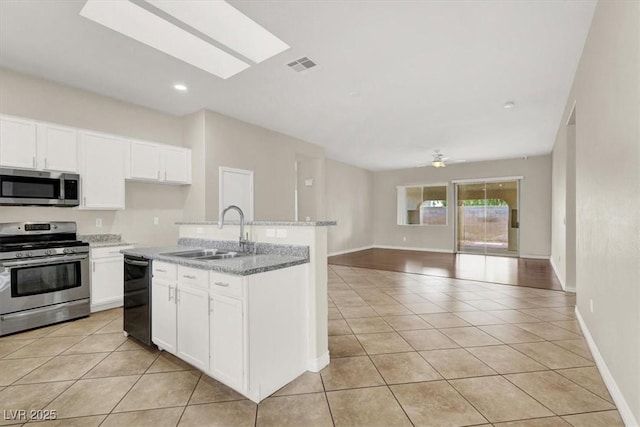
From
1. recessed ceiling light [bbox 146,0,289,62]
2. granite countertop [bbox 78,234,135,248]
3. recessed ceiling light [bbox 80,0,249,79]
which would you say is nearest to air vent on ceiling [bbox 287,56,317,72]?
recessed ceiling light [bbox 146,0,289,62]

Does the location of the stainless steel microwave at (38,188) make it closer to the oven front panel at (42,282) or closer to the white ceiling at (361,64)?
the oven front panel at (42,282)

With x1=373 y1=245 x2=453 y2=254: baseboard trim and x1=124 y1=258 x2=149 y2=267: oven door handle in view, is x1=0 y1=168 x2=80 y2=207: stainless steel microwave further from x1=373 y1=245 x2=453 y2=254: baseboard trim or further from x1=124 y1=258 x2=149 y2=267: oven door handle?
x1=373 y1=245 x2=453 y2=254: baseboard trim

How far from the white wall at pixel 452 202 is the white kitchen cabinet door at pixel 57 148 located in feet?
28.6

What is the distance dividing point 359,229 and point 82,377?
835 cm

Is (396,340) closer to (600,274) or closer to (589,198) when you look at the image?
(600,274)

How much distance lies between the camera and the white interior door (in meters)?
4.79

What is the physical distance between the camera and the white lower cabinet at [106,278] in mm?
3639

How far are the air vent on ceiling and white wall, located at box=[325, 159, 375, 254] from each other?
5114 millimetres

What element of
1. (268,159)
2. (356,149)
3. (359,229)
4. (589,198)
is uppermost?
(356,149)

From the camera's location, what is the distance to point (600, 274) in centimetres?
227

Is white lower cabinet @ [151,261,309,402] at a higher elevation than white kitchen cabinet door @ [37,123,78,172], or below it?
below

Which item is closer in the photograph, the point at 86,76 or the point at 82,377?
→ the point at 82,377

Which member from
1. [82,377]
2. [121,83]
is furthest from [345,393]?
[121,83]

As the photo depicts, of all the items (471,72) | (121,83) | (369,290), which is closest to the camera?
(471,72)
